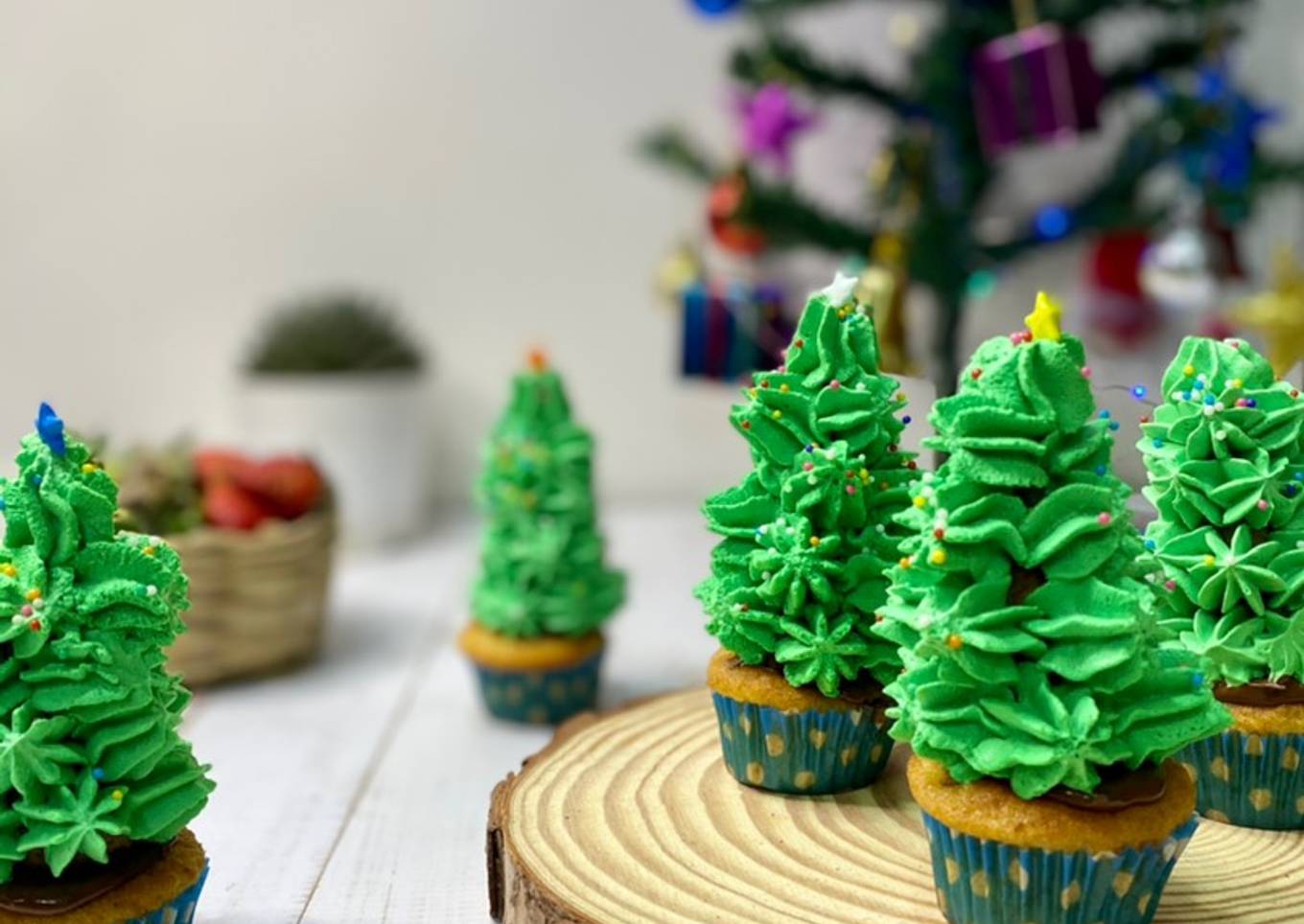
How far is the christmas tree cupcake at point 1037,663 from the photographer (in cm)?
88

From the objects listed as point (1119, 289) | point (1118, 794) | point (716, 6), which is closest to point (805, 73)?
point (716, 6)

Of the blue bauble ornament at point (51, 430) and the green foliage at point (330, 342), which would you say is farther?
the green foliage at point (330, 342)

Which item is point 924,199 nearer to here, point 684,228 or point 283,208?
point 684,228

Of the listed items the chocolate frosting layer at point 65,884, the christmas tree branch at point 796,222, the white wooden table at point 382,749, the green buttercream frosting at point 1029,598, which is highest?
the christmas tree branch at point 796,222

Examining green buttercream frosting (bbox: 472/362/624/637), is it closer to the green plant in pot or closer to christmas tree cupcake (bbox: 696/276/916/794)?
christmas tree cupcake (bbox: 696/276/916/794)

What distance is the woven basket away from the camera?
6.16ft

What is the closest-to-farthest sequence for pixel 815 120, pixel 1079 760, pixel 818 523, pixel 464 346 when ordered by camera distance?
1. pixel 1079 760
2. pixel 818 523
3. pixel 815 120
4. pixel 464 346

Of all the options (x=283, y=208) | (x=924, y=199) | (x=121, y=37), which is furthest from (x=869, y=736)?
(x=121, y=37)

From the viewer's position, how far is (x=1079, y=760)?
2.86 feet

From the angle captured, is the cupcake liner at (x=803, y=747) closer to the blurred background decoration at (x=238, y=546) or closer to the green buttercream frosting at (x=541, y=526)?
the green buttercream frosting at (x=541, y=526)

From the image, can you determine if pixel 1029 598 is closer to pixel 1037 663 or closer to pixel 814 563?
pixel 1037 663

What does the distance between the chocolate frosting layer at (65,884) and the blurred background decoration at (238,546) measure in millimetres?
906

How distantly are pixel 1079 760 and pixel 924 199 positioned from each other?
5.26 feet

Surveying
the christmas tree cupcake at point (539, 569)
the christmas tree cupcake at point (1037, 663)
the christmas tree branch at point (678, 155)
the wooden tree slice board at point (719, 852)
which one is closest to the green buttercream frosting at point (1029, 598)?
the christmas tree cupcake at point (1037, 663)
